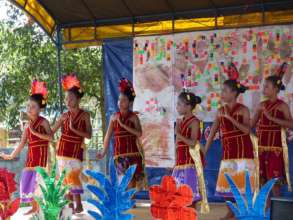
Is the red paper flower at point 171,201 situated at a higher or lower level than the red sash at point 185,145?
lower

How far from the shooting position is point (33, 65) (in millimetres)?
11148

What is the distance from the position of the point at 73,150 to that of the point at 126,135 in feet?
1.92

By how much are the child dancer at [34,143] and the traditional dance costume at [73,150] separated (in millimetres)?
167

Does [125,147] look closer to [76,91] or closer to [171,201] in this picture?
[76,91]

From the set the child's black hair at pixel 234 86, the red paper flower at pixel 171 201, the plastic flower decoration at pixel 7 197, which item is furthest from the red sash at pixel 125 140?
the red paper flower at pixel 171 201

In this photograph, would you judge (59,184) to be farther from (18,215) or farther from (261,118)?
(18,215)

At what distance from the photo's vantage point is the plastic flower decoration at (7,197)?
8.69 ft

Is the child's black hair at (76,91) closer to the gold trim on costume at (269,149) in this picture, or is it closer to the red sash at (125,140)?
the red sash at (125,140)

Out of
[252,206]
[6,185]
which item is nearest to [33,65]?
[6,185]

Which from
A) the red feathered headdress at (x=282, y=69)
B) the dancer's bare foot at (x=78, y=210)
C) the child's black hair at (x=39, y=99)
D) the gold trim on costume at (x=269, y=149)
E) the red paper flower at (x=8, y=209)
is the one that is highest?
the red feathered headdress at (x=282, y=69)

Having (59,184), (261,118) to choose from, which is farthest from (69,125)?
(59,184)

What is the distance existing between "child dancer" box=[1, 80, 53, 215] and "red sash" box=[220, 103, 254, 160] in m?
1.84

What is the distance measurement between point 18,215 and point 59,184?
3.58 metres

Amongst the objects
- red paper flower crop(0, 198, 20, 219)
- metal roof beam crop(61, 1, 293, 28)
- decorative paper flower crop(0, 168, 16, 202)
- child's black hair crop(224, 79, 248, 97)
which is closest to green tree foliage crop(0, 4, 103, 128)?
metal roof beam crop(61, 1, 293, 28)
